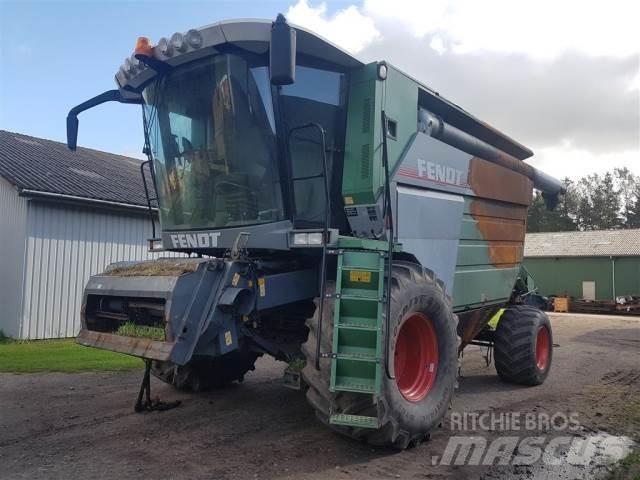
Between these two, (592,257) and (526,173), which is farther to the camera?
(592,257)

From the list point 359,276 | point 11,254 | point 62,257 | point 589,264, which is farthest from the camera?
point 589,264

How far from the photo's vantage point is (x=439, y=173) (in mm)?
6398

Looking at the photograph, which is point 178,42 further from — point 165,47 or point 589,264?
point 589,264

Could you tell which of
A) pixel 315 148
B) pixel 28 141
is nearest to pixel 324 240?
pixel 315 148

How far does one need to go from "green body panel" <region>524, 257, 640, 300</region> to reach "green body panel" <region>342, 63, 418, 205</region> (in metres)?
28.4

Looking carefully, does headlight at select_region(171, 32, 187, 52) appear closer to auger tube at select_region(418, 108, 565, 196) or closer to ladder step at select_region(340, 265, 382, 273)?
ladder step at select_region(340, 265, 382, 273)

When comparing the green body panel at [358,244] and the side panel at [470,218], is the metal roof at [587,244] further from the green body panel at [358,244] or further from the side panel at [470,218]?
the green body panel at [358,244]

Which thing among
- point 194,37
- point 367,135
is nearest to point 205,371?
point 367,135

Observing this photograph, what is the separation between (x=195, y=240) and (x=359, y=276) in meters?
1.79

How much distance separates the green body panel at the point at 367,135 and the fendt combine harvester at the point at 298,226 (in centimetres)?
1

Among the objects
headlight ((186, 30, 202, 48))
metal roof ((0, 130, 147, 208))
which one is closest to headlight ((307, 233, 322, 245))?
headlight ((186, 30, 202, 48))

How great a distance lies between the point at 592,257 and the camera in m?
32.1

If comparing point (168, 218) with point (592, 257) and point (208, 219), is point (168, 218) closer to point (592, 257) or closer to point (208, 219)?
point (208, 219)

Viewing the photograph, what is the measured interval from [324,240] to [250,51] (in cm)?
176
